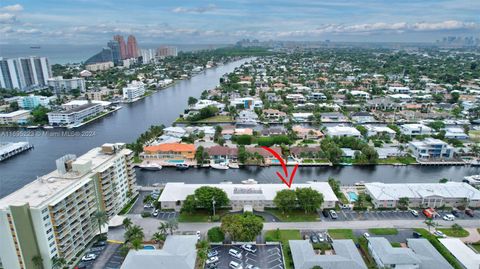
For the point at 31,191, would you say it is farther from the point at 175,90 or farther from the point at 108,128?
the point at 175,90

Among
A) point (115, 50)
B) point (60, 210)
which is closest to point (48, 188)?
point (60, 210)

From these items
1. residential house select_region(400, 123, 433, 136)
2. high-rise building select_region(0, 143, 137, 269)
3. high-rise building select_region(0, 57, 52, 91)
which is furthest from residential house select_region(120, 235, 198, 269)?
high-rise building select_region(0, 57, 52, 91)

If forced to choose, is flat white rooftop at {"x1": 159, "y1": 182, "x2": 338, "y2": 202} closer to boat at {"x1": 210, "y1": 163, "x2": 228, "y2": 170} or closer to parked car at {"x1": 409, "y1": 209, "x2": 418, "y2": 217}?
parked car at {"x1": 409, "y1": 209, "x2": 418, "y2": 217}

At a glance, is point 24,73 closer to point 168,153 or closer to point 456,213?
point 168,153

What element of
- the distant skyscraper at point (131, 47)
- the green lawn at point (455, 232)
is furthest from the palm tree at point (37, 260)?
the distant skyscraper at point (131, 47)

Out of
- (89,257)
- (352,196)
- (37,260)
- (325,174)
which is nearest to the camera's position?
(37,260)

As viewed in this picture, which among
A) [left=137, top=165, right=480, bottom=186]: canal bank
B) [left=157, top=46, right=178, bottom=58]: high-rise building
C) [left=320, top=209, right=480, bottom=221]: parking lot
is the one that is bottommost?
[left=137, top=165, right=480, bottom=186]: canal bank
